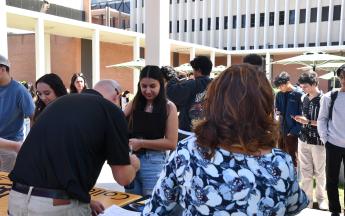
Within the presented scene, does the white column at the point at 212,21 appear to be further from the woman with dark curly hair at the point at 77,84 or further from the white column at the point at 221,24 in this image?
the woman with dark curly hair at the point at 77,84

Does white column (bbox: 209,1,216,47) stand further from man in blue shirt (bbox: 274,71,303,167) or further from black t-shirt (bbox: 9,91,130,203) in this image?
black t-shirt (bbox: 9,91,130,203)

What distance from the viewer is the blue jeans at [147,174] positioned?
3002 mm

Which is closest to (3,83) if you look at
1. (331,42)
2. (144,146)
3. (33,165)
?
(144,146)

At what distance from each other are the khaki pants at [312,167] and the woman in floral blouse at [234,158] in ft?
11.7

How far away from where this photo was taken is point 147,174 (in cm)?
300

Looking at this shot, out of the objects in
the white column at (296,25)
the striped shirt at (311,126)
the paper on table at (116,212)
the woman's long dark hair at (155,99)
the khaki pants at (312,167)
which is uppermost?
the white column at (296,25)

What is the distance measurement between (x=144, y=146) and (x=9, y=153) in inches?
67.5

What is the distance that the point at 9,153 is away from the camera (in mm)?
3852

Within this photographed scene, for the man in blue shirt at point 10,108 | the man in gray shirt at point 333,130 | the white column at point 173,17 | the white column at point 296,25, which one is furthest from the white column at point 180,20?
the man in blue shirt at point 10,108

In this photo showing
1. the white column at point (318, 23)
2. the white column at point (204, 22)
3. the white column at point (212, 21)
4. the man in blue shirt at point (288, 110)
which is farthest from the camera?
the white column at point (204, 22)

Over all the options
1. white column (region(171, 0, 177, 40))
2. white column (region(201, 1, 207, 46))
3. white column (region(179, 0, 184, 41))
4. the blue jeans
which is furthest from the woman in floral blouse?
white column (region(171, 0, 177, 40))

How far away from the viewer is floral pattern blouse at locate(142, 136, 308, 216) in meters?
1.31

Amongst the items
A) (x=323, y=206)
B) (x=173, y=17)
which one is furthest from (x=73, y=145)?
(x=173, y=17)

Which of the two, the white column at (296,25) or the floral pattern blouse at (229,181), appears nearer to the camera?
the floral pattern blouse at (229,181)
